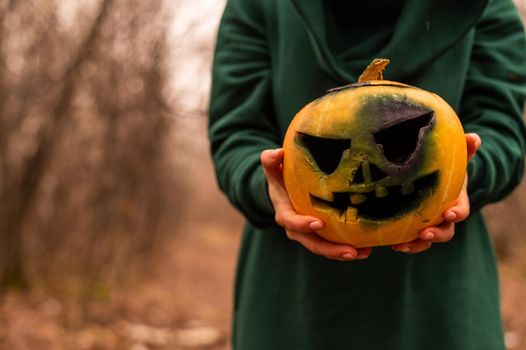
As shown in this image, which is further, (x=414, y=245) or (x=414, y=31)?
(x=414, y=31)

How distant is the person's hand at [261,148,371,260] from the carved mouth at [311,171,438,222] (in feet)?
0.18

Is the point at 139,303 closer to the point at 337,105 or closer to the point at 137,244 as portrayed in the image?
the point at 137,244

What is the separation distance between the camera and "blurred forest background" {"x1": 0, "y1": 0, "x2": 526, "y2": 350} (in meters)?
5.14

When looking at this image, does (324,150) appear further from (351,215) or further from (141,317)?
(141,317)

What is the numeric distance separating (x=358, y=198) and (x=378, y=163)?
0.09 metres

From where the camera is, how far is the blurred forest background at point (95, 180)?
5145 millimetres

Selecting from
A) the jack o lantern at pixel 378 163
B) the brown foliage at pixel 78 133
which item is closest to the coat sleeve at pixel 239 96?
the jack o lantern at pixel 378 163

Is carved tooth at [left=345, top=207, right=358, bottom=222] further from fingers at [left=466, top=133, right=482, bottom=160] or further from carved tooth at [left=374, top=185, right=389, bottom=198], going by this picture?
fingers at [left=466, top=133, right=482, bottom=160]

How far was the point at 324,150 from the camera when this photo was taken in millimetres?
1363

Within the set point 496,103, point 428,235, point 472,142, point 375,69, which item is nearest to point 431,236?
point 428,235

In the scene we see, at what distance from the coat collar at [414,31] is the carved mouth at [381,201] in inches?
15.2

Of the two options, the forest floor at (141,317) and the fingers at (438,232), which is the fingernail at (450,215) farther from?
the forest floor at (141,317)

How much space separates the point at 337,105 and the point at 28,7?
14.4 ft

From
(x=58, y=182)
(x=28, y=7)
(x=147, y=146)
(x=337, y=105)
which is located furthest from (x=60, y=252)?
(x=337, y=105)
